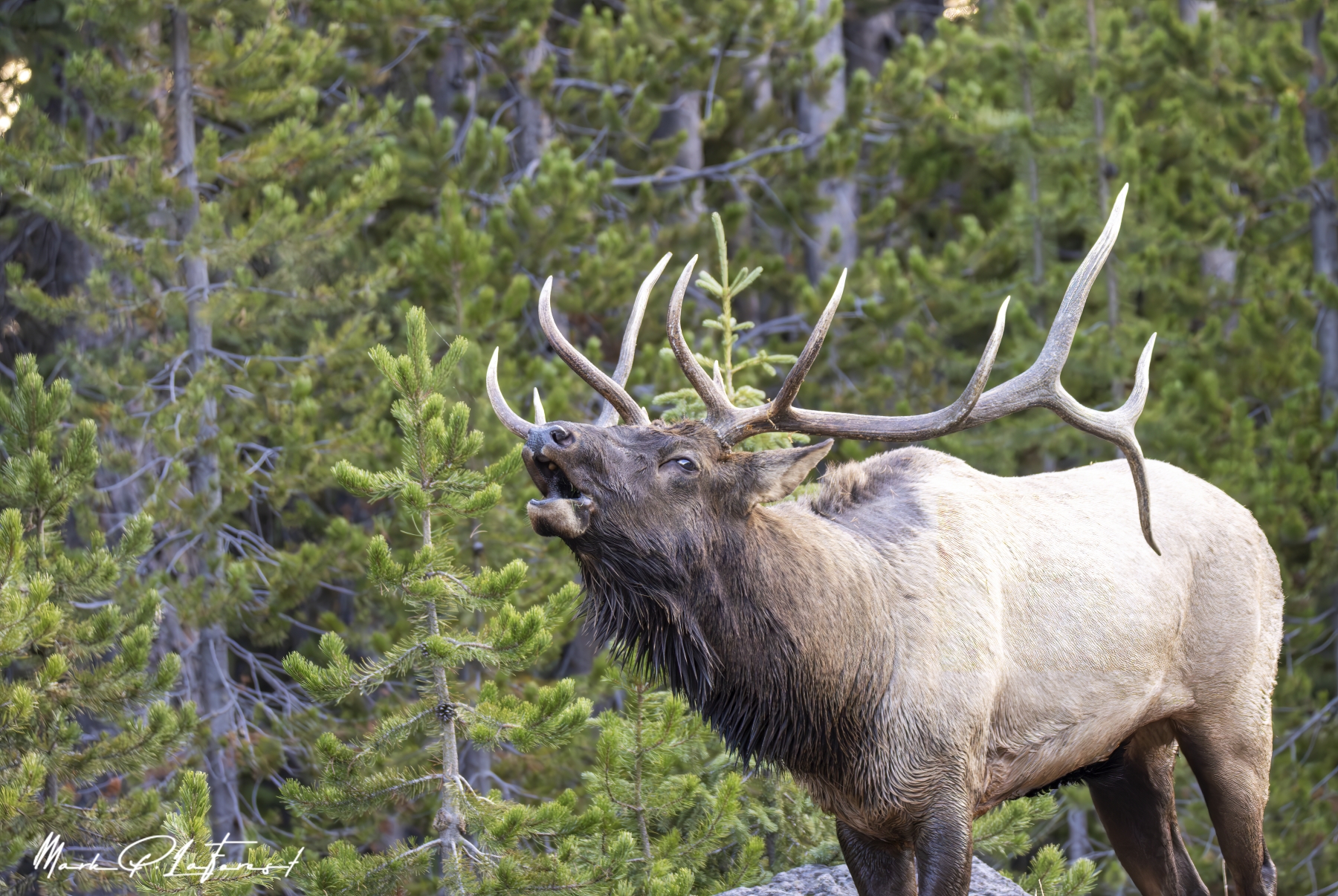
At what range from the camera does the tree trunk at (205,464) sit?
765 cm

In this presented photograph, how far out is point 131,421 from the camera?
7.48 metres

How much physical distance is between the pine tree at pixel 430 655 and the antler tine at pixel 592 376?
46cm

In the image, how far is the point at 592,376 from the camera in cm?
403

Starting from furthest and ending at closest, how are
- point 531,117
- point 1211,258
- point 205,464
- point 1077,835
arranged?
point 1211,258 < point 531,117 < point 1077,835 < point 205,464

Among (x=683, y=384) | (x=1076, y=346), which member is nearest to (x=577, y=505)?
(x=683, y=384)

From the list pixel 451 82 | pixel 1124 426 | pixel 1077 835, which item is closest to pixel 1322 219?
pixel 1077 835

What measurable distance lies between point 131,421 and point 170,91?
7.05 ft

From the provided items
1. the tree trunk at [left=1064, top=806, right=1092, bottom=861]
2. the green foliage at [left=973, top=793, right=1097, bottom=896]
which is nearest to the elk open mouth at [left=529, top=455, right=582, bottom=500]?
the green foliage at [left=973, top=793, right=1097, bottom=896]

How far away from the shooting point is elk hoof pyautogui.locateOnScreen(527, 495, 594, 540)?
3.45 metres

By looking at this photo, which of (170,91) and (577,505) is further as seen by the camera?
(170,91)

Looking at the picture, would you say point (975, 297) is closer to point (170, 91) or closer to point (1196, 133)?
point (1196, 133)

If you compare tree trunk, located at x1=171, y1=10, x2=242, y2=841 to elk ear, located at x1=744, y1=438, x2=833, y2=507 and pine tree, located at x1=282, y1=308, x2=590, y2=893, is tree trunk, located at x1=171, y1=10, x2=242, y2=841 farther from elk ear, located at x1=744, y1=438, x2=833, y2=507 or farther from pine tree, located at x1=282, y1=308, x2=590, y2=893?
elk ear, located at x1=744, y1=438, x2=833, y2=507

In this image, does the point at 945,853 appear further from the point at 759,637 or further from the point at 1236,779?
the point at 1236,779

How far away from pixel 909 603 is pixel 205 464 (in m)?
5.26
